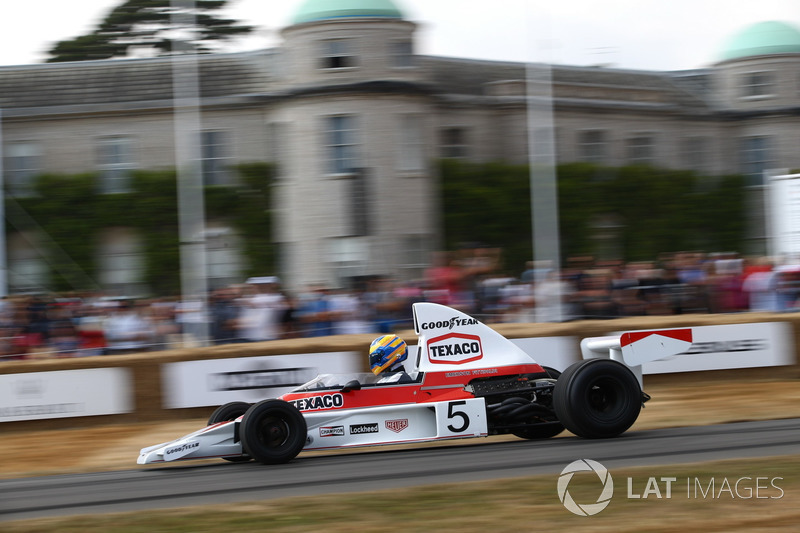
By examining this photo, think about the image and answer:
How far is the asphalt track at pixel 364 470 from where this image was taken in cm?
768

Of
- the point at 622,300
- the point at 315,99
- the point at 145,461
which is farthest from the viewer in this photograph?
the point at 315,99

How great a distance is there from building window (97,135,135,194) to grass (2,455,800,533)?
21757mm

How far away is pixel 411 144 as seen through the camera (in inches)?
1046

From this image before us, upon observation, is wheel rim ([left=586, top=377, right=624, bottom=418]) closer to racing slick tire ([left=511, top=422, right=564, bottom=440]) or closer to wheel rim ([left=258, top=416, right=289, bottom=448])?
racing slick tire ([left=511, top=422, right=564, bottom=440])

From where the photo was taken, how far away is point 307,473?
844 centimetres

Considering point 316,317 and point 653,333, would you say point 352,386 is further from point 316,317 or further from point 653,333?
point 316,317

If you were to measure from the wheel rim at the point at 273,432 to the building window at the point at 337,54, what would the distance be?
1813cm

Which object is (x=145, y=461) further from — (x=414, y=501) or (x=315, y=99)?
(x=315, y=99)

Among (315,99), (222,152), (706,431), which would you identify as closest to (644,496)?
(706,431)

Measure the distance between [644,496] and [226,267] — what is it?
2149 cm

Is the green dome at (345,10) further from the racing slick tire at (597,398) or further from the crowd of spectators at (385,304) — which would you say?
the racing slick tire at (597,398)

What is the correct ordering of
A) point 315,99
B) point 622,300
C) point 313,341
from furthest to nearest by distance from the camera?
point 315,99, point 622,300, point 313,341

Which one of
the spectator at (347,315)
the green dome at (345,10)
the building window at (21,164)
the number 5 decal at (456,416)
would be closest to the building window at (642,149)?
the green dome at (345,10)

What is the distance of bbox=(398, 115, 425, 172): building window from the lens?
1038 inches
